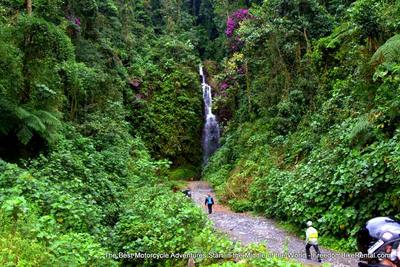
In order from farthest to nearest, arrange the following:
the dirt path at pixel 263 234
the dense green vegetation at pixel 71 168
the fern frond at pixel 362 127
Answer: the fern frond at pixel 362 127 → the dirt path at pixel 263 234 → the dense green vegetation at pixel 71 168

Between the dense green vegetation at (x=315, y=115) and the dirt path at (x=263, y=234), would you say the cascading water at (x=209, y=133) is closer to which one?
the dense green vegetation at (x=315, y=115)

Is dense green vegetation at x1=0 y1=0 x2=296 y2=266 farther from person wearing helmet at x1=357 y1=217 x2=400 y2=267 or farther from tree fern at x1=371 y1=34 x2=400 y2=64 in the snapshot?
tree fern at x1=371 y1=34 x2=400 y2=64

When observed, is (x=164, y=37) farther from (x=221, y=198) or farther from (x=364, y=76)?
(x=364, y=76)

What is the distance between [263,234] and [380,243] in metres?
8.81

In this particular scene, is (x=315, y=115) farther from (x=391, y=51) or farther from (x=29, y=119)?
(x=29, y=119)

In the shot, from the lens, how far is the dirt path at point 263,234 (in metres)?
8.10

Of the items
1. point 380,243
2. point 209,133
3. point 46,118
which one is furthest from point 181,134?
point 380,243

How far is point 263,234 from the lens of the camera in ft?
35.5

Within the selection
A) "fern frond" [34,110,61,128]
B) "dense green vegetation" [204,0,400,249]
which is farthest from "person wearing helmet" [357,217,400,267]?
"fern frond" [34,110,61,128]

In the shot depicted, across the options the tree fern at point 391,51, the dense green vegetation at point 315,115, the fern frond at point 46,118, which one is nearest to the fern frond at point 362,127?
the dense green vegetation at point 315,115

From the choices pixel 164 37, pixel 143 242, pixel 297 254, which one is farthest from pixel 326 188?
pixel 164 37

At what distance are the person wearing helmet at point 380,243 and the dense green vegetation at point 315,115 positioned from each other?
21.3ft

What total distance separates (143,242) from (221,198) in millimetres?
10969

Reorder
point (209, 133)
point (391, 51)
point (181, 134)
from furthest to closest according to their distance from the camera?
point (209, 133), point (181, 134), point (391, 51)
